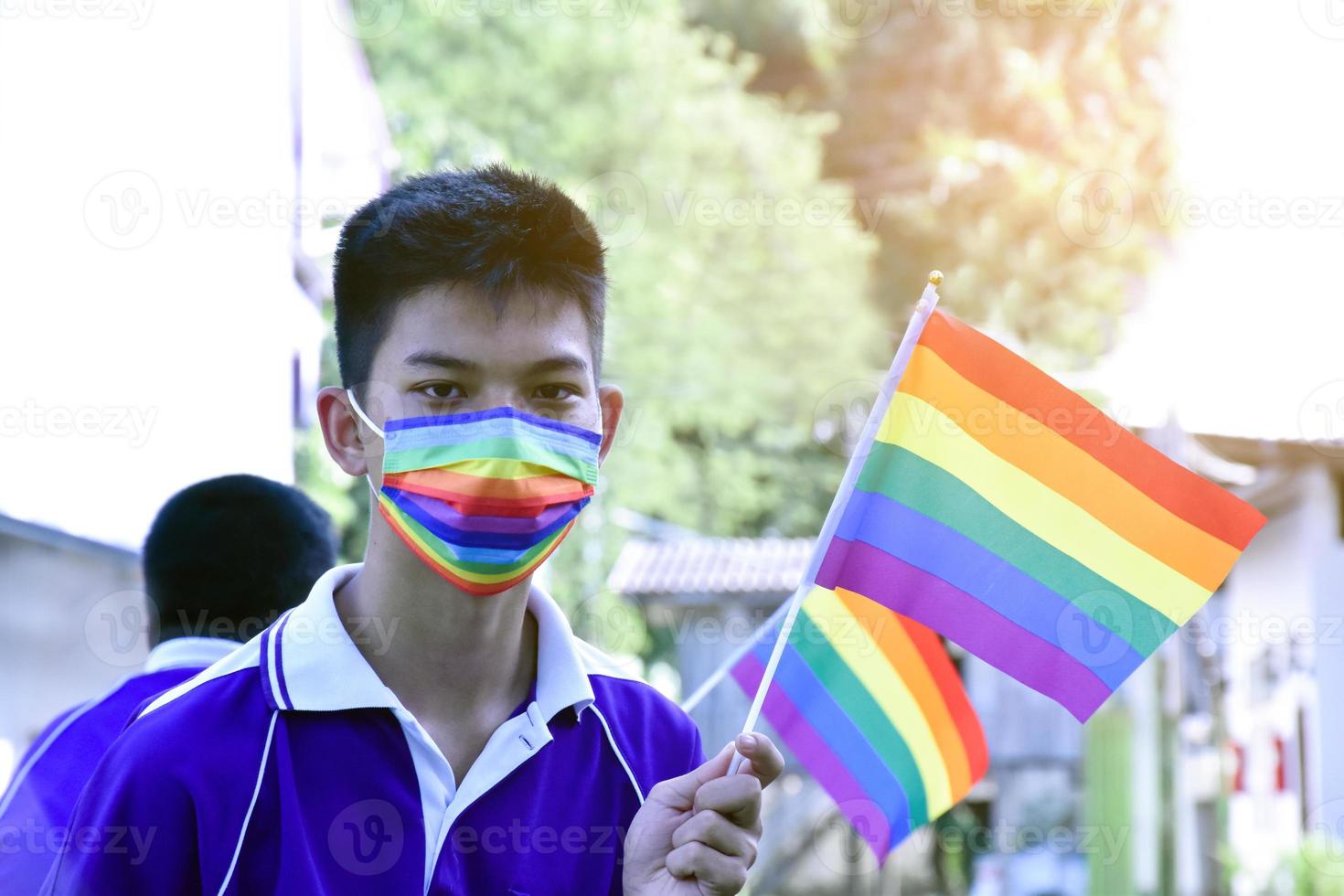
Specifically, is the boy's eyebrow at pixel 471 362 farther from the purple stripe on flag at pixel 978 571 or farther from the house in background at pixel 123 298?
the house in background at pixel 123 298

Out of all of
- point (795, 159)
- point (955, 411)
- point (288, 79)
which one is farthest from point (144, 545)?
point (795, 159)

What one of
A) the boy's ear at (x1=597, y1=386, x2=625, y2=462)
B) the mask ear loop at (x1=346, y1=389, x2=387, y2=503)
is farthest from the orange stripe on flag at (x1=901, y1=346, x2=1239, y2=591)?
the mask ear loop at (x1=346, y1=389, x2=387, y2=503)

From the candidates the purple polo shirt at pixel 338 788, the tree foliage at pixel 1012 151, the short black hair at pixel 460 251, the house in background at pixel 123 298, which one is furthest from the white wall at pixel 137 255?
the tree foliage at pixel 1012 151

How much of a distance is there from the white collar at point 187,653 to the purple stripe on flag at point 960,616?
1505 millimetres

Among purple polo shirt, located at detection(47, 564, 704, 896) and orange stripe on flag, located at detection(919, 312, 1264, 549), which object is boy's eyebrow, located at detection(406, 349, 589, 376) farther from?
orange stripe on flag, located at detection(919, 312, 1264, 549)

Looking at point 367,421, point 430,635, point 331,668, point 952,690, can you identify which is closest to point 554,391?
point 367,421

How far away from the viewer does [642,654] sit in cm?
2523

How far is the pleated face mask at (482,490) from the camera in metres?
2.08

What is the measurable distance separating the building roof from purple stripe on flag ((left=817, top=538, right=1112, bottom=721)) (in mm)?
11045

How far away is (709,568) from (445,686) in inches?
512

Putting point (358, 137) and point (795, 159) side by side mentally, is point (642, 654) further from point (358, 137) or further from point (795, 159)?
point (358, 137)

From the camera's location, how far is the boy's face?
6.80ft

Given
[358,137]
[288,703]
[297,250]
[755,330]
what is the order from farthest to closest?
[755,330] → [358,137] → [297,250] → [288,703]

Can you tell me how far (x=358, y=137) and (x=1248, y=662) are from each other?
34.7ft
